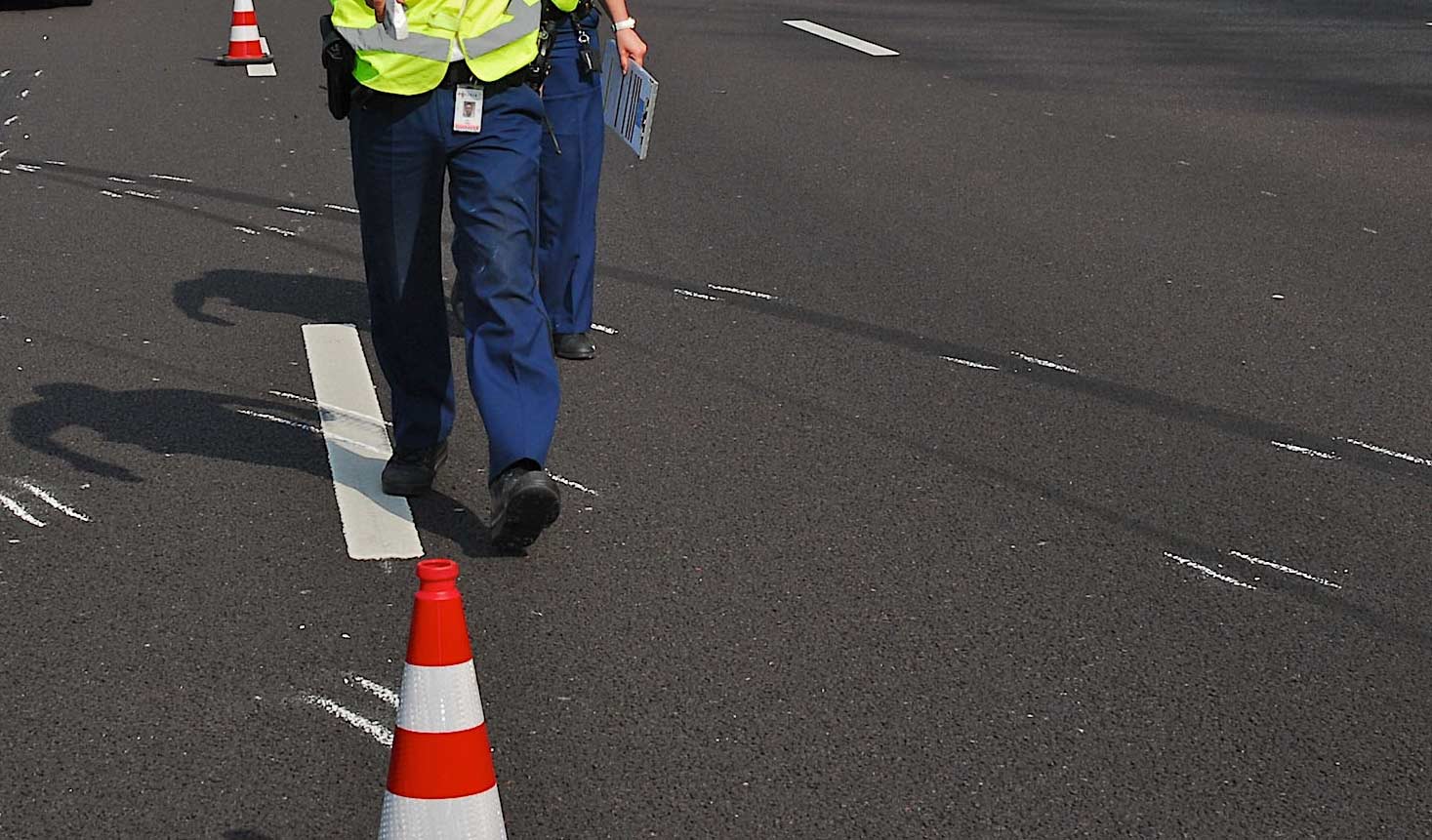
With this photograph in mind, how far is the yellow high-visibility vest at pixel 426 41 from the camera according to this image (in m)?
5.01

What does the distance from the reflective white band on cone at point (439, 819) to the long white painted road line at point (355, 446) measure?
5.87 ft

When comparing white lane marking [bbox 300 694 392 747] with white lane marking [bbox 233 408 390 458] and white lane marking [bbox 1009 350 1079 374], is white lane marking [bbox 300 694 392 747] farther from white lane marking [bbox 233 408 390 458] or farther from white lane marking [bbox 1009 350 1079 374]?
white lane marking [bbox 1009 350 1079 374]

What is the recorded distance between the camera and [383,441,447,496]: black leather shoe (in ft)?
18.1

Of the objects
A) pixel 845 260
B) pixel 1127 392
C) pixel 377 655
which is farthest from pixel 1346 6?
pixel 377 655

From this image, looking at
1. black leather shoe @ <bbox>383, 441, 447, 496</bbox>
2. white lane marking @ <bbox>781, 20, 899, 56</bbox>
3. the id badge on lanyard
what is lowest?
white lane marking @ <bbox>781, 20, 899, 56</bbox>

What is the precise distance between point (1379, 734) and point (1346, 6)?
1540 centimetres

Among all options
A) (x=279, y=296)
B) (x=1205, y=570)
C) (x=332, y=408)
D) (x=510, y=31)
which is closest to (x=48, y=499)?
(x=332, y=408)

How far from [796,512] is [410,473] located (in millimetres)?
969

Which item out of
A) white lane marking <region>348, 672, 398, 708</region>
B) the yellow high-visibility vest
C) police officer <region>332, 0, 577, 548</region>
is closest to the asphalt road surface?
white lane marking <region>348, 672, 398, 708</region>

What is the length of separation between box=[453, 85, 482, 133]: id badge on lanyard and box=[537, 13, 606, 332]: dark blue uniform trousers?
149 cm

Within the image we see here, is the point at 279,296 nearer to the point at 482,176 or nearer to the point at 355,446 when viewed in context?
the point at 355,446

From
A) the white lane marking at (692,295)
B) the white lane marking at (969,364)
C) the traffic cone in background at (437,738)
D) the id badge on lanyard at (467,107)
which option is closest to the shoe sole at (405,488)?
the id badge on lanyard at (467,107)

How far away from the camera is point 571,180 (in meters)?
6.87

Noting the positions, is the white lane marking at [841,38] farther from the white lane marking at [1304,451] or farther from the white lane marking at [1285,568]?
the white lane marking at [1285,568]
